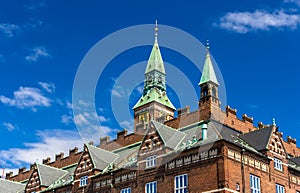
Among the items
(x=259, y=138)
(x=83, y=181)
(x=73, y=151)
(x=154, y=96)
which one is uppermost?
(x=154, y=96)

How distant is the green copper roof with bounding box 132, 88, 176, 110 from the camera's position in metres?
109

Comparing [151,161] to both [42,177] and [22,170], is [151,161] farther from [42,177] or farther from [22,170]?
[22,170]

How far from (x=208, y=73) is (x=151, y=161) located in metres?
24.3

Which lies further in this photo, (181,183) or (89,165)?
(89,165)

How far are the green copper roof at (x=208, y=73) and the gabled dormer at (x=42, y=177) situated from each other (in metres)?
33.0

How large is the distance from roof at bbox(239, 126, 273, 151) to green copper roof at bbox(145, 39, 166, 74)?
4524cm

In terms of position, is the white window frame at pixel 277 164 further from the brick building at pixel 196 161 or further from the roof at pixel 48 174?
the roof at pixel 48 174

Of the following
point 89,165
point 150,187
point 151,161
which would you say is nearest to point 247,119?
point 151,161

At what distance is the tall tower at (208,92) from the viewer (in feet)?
255

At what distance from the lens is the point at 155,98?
108188mm

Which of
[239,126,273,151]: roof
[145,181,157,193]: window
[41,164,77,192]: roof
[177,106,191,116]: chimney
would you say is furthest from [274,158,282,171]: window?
[41,164,77,192]: roof

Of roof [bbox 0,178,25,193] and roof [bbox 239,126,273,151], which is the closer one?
roof [bbox 239,126,273,151]

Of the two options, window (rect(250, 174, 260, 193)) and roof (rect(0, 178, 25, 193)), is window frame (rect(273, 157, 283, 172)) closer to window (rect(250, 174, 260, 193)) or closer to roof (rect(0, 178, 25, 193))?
window (rect(250, 174, 260, 193))

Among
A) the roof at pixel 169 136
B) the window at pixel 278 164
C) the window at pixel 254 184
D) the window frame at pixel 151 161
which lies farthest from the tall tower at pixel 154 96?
the window at pixel 254 184
